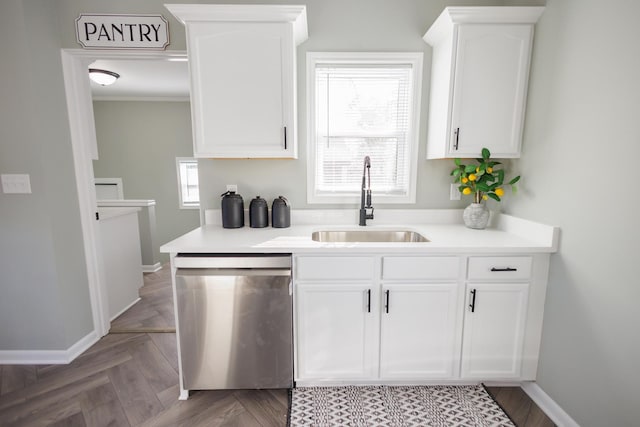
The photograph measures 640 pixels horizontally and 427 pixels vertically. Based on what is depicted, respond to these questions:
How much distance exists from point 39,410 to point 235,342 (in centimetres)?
120

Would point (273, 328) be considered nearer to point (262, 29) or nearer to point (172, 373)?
point (172, 373)

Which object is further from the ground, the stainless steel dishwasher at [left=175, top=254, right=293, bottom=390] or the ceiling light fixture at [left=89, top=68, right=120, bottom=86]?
the ceiling light fixture at [left=89, top=68, right=120, bottom=86]

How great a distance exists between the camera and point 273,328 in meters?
1.62

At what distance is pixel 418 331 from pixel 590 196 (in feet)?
3.59

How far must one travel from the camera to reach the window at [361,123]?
2.06 metres

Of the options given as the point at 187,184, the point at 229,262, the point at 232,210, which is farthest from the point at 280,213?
the point at 187,184

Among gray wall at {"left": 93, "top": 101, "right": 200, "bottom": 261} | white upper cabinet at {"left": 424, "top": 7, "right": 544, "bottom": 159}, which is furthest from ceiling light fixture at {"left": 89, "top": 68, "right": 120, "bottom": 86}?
white upper cabinet at {"left": 424, "top": 7, "right": 544, "bottom": 159}

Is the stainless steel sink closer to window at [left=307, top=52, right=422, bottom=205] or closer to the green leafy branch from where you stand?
window at [left=307, top=52, right=422, bottom=205]

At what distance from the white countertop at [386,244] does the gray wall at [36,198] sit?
0.98m

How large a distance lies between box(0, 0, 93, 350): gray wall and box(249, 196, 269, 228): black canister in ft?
4.24

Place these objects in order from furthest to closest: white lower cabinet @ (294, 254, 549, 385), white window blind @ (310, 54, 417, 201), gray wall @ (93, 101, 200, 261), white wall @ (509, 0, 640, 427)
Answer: gray wall @ (93, 101, 200, 261), white window blind @ (310, 54, 417, 201), white lower cabinet @ (294, 254, 549, 385), white wall @ (509, 0, 640, 427)

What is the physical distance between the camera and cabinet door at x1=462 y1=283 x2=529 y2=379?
1.63 meters

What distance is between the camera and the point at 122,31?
6.50ft

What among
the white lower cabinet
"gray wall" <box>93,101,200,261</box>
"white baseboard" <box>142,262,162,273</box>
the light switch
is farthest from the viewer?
"gray wall" <box>93,101,200,261</box>
